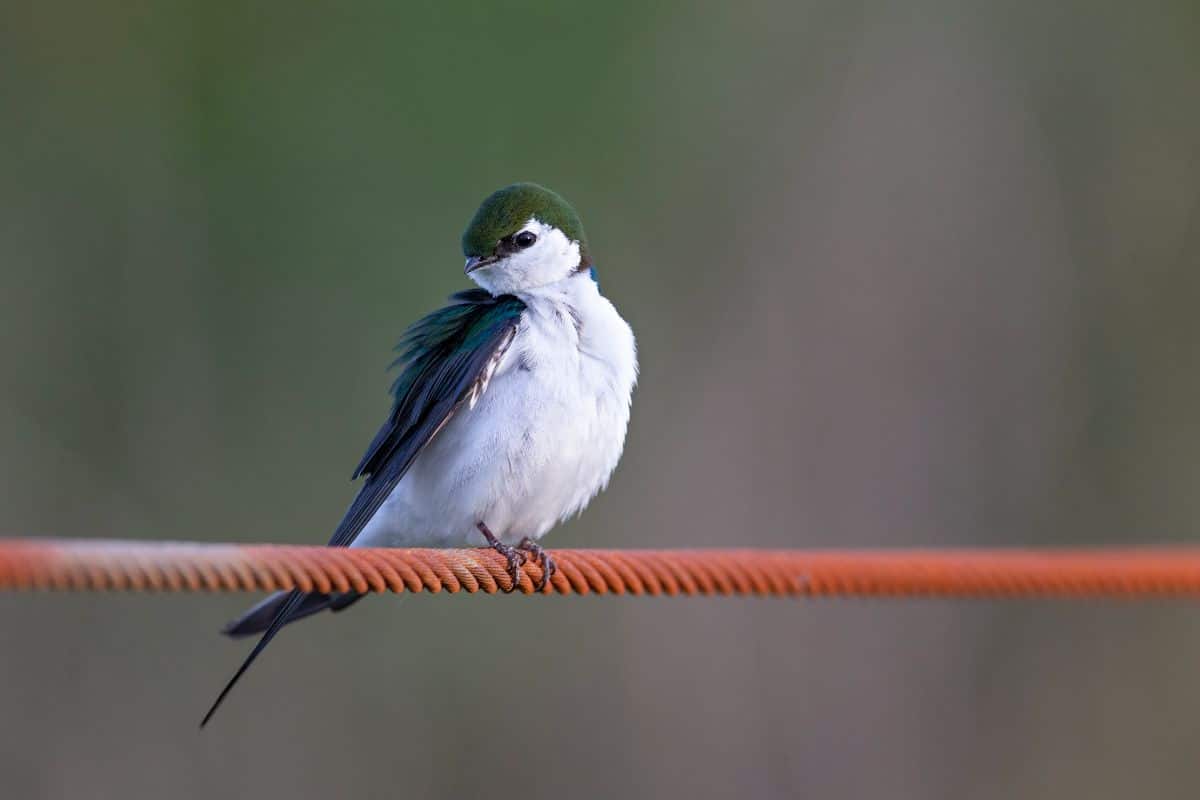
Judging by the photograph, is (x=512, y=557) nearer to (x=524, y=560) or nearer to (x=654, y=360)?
(x=524, y=560)

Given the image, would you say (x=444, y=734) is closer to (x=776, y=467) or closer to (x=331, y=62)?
(x=776, y=467)

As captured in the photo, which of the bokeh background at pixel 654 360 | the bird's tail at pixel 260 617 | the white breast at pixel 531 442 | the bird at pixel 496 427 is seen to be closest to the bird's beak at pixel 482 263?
the bird at pixel 496 427

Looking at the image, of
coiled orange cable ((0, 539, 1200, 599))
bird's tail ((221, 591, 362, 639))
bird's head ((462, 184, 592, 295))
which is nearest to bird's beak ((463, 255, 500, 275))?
bird's head ((462, 184, 592, 295))

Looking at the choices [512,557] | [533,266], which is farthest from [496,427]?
[533,266]

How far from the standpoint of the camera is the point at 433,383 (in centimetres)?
367

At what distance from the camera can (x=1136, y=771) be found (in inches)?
253

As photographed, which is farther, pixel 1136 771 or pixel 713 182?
pixel 713 182

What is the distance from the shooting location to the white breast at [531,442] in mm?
3623

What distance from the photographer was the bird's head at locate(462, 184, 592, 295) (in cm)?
412

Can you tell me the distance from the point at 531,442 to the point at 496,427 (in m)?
0.09

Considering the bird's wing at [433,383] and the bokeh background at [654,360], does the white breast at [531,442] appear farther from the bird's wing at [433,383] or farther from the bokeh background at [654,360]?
the bokeh background at [654,360]

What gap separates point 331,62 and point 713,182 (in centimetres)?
199

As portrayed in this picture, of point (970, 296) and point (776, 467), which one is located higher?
point (970, 296)

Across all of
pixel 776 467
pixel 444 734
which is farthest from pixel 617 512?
pixel 444 734
